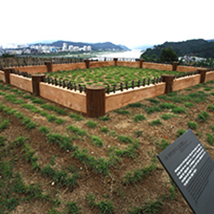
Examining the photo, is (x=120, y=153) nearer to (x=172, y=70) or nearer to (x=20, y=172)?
(x=20, y=172)

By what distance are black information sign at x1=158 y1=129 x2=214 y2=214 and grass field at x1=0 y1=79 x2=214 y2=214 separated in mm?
1054

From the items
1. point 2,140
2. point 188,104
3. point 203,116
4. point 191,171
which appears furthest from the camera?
point 188,104

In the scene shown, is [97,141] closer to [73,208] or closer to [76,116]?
[76,116]

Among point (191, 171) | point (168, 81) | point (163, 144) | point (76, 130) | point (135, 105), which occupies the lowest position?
point (163, 144)

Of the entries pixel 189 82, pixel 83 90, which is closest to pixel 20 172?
pixel 83 90

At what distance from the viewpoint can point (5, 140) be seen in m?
5.24

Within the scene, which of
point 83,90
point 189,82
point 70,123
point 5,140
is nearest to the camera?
point 5,140

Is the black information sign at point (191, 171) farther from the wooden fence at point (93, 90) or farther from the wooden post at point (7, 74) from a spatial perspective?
the wooden post at point (7, 74)

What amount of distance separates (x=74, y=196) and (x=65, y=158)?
1.08 metres

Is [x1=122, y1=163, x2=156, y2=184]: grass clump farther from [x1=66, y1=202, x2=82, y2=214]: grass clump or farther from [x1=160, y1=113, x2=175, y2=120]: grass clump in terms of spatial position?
[x1=160, y1=113, x2=175, y2=120]: grass clump

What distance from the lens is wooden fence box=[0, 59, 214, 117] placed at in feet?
19.7

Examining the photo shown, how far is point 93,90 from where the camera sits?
574cm

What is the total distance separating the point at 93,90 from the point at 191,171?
12.8 feet

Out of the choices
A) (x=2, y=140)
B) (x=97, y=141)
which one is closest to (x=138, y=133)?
(x=97, y=141)
